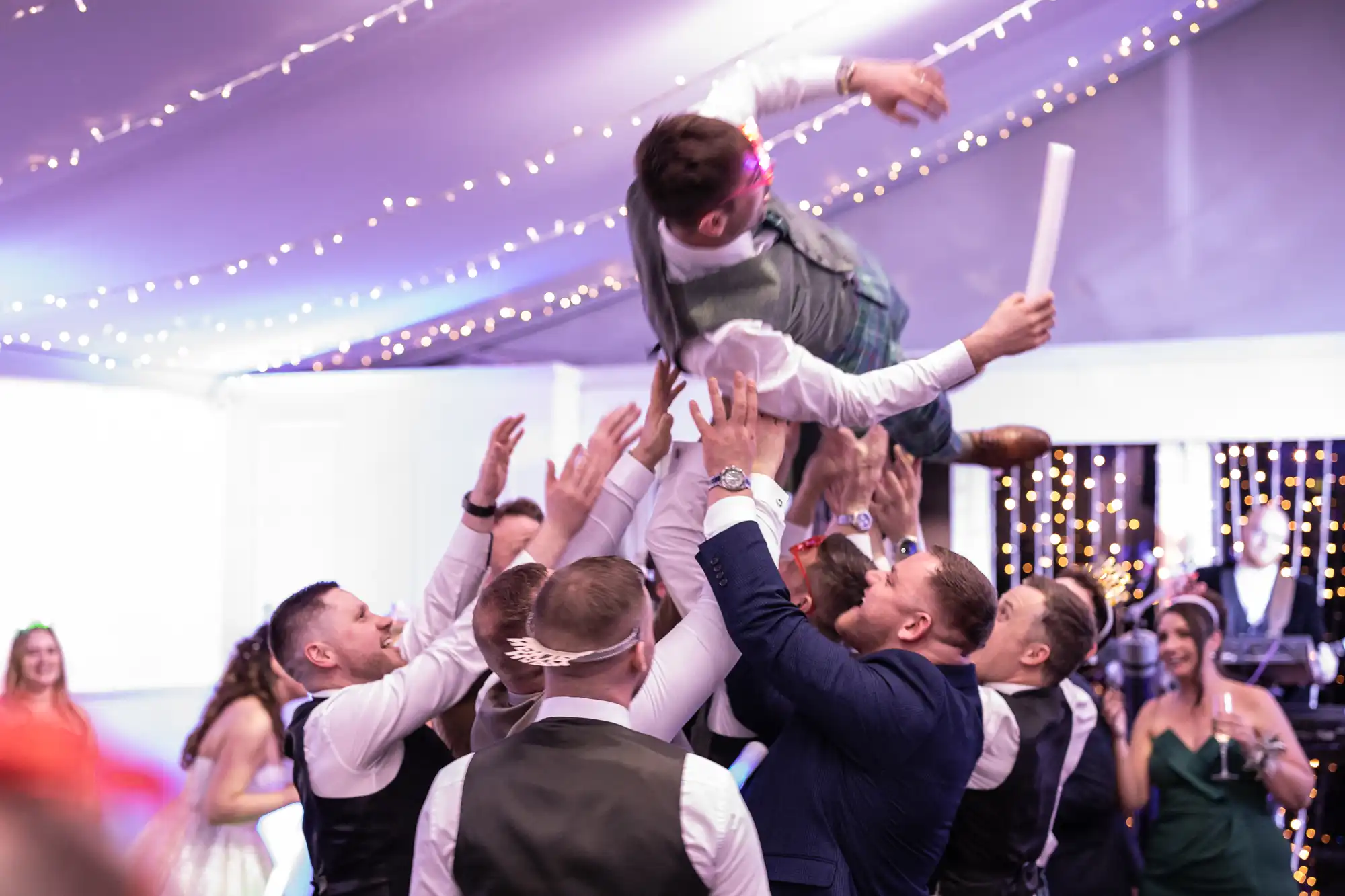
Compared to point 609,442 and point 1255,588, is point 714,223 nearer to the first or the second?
point 609,442

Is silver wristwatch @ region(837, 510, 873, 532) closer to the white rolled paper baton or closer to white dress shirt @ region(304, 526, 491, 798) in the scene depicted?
the white rolled paper baton

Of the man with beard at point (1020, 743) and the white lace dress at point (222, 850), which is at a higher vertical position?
the man with beard at point (1020, 743)

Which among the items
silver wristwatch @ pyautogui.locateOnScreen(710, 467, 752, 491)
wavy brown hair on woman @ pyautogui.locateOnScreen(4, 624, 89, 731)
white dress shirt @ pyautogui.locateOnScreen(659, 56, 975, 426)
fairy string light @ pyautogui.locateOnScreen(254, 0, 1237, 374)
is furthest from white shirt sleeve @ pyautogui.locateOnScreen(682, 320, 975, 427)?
fairy string light @ pyautogui.locateOnScreen(254, 0, 1237, 374)

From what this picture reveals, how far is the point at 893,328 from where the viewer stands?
2836 millimetres

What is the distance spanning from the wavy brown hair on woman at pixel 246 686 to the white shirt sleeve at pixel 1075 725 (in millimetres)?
2018

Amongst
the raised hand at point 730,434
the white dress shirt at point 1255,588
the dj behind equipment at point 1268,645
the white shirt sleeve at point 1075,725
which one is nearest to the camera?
the raised hand at point 730,434

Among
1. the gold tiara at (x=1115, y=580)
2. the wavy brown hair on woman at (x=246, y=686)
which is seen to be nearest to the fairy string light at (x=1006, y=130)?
the gold tiara at (x=1115, y=580)

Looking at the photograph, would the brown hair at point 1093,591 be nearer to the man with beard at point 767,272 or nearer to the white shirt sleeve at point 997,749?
the white shirt sleeve at point 997,749

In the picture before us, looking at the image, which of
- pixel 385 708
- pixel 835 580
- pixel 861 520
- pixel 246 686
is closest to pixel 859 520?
pixel 861 520

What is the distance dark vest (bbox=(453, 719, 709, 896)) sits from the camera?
1.78m

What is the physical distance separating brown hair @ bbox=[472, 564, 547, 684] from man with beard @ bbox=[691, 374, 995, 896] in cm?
28

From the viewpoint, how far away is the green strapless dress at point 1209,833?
374 centimetres

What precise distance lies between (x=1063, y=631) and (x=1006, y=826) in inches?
Result: 17.1

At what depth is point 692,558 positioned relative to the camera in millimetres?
2547
